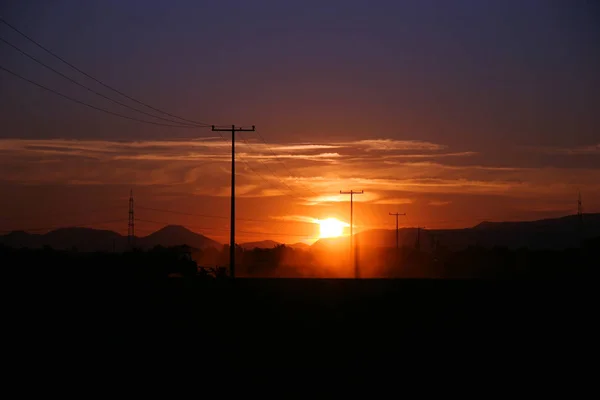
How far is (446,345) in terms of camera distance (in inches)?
1172

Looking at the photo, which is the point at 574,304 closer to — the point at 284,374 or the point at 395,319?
the point at 395,319

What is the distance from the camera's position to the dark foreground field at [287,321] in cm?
2792

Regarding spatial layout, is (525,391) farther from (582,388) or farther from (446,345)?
(446,345)

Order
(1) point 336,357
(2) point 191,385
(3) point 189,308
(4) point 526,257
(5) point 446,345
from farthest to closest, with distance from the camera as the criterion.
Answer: (4) point 526,257, (3) point 189,308, (5) point 446,345, (1) point 336,357, (2) point 191,385

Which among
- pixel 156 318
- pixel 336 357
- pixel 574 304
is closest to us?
pixel 336 357

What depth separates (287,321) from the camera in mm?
33938

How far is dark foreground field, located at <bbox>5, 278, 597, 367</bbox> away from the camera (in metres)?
27.9

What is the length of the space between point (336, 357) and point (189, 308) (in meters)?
10.0

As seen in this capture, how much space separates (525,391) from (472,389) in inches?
53.1

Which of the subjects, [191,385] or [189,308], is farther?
[189,308]

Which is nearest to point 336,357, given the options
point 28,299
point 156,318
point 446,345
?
point 446,345

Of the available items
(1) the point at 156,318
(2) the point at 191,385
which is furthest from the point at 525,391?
(1) the point at 156,318

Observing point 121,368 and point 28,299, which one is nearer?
point 121,368

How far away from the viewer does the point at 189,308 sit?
35.6m
